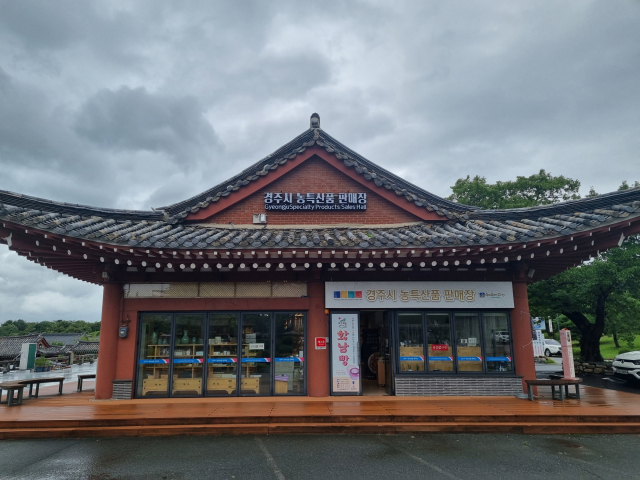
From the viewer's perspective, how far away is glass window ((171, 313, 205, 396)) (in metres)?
10.3

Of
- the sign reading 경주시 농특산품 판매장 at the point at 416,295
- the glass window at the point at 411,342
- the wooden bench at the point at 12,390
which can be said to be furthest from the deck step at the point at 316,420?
the sign reading 경주시 농특산품 판매장 at the point at 416,295

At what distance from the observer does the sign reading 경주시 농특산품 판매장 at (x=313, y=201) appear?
467 inches

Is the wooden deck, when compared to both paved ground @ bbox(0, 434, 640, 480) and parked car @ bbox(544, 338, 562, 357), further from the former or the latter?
parked car @ bbox(544, 338, 562, 357)

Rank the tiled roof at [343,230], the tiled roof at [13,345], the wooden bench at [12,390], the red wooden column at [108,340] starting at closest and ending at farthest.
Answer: the tiled roof at [343,230], the wooden bench at [12,390], the red wooden column at [108,340], the tiled roof at [13,345]

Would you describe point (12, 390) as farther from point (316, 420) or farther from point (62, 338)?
point (62, 338)

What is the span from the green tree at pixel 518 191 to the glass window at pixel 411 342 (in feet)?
56.8

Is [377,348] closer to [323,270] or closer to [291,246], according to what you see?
[323,270]

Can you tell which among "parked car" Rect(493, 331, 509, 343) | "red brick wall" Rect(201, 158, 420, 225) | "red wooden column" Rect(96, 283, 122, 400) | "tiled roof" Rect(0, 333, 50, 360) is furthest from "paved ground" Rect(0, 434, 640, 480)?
"tiled roof" Rect(0, 333, 50, 360)

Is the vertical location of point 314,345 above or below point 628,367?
above

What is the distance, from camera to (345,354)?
33.9 ft

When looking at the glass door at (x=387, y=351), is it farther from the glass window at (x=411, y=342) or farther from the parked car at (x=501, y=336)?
the parked car at (x=501, y=336)

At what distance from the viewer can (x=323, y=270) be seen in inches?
412

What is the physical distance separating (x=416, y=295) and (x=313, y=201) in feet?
13.0

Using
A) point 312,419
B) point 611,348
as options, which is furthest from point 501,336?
point 611,348
